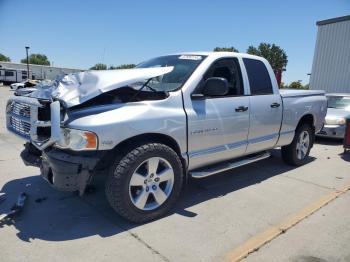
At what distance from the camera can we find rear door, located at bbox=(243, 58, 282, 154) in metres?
4.92

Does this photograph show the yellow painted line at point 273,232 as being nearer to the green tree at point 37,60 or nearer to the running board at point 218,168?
the running board at point 218,168

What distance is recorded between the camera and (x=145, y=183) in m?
3.65

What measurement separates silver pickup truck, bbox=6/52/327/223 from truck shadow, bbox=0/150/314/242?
0.35 m

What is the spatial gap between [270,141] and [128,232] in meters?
2.89

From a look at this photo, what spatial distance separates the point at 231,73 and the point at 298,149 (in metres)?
2.41

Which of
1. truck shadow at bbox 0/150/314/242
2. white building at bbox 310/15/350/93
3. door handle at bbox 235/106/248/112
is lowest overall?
truck shadow at bbox 0/150/314/242

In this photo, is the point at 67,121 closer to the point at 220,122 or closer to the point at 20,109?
the point at 20,109

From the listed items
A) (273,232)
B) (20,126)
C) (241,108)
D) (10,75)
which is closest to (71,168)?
(20,126)

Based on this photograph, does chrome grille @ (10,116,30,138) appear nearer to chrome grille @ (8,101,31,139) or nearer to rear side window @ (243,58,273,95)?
chrome grille @ (8,101,31,139)

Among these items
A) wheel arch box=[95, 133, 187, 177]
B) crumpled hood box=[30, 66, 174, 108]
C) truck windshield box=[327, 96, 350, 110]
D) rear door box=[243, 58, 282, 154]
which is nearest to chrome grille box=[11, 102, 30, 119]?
crumpled hood box=[30, 66, 174, 108]

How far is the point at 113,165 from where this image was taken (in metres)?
3.43

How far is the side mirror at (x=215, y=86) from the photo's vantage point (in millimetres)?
4016

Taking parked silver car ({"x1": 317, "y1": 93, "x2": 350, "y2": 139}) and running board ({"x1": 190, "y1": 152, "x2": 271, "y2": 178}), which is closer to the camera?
running board ({"x1": 190, "y1": 152, "x2": 271, "y2": 178})


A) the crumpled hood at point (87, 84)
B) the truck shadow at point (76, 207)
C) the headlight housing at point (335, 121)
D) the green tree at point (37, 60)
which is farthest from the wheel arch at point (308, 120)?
the green tree at point (37, 60)
